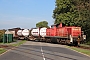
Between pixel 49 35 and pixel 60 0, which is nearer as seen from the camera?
pixel 49 35

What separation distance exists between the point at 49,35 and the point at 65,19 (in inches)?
213

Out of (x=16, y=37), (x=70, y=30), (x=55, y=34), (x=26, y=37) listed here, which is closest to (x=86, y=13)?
(x=70, y=30)

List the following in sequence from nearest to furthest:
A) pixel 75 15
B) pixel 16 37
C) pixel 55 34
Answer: pixel 55 34 < pixel 75 15 < pixel 16 37

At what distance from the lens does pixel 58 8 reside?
56719 mm

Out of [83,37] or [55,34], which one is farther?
[55,34]

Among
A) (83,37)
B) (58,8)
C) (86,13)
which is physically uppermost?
(58,8)

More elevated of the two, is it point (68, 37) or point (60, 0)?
point (60, 0)

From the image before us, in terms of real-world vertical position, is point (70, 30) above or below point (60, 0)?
below

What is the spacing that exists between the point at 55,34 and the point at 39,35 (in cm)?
1394

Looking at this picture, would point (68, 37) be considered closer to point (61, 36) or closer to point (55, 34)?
point (61, 36)

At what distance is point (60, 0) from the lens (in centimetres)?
5522

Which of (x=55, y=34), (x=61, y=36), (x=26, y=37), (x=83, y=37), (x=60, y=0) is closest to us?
(x=83, y=37)

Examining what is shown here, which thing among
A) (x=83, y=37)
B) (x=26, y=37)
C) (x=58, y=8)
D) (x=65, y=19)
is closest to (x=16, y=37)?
(x=26, y=37)

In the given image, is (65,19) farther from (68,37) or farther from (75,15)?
(68,37)
